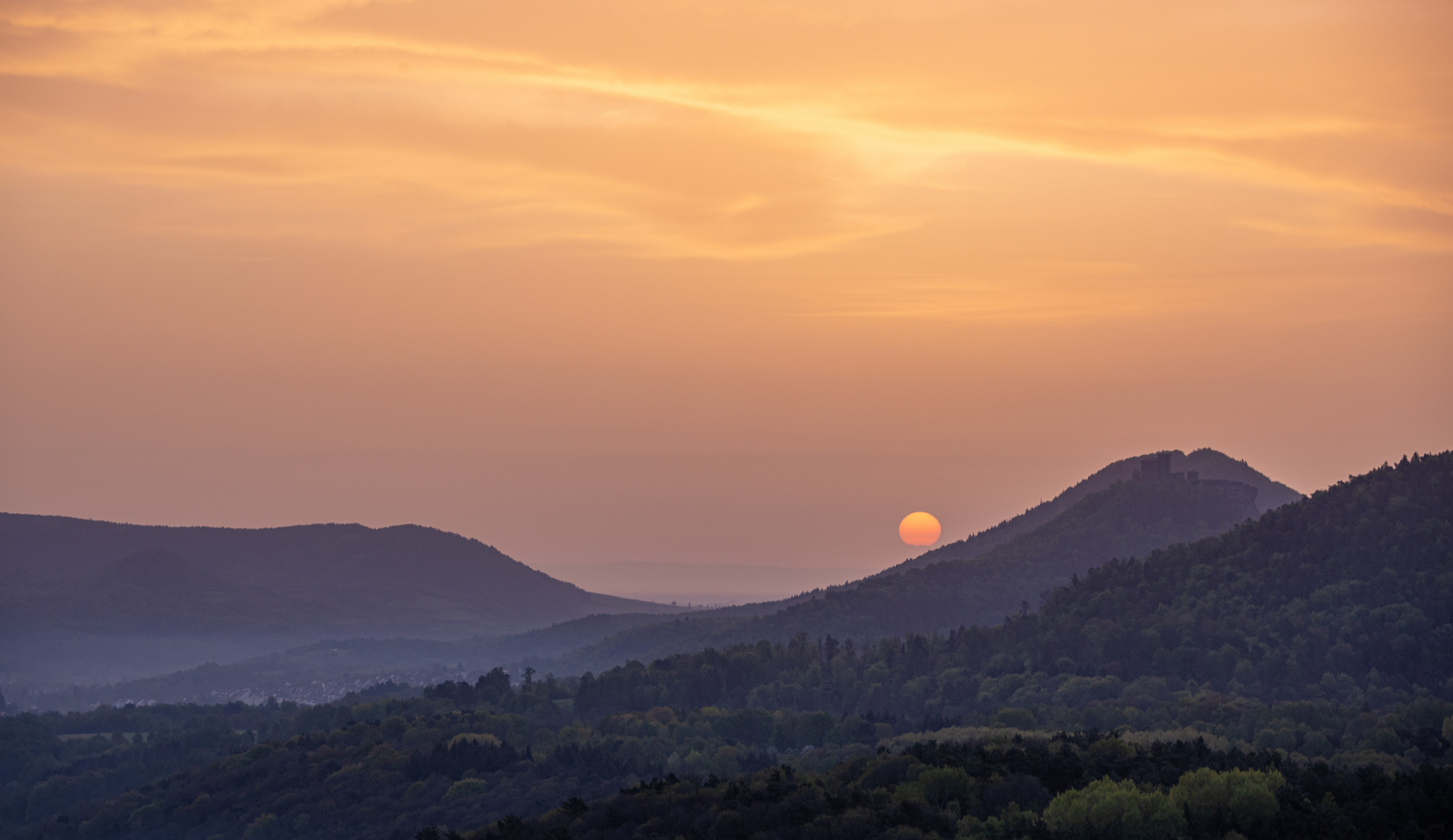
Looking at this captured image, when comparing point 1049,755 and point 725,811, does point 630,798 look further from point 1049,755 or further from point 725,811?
point 1049,755

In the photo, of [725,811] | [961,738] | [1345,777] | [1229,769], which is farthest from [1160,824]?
[961,738]

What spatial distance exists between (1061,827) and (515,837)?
5007 centimetres

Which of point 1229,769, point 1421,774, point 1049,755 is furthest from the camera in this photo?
point 1049,755

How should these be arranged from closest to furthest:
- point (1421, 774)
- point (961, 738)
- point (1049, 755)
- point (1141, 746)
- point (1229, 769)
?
point (1421, 774), point (1229, 769), point (1049, 755), point (1141, 746), point (961, 738)

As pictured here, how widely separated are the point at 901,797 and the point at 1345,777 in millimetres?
38987

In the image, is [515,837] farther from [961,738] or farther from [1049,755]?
[961,738]

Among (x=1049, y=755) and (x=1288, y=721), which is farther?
(x=1288, y=721)

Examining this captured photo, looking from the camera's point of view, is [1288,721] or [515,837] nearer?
[515,837]

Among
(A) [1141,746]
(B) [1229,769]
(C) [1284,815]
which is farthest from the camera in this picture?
(A) [1141,746]

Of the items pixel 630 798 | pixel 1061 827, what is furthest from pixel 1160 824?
pixel 630 798

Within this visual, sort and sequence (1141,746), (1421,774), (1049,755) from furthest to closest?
(1141,746), (1049,755), (1421,774)

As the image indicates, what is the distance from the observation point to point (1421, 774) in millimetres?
109750

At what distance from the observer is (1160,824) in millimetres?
98812

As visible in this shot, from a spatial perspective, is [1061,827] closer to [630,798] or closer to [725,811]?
[725,811]
